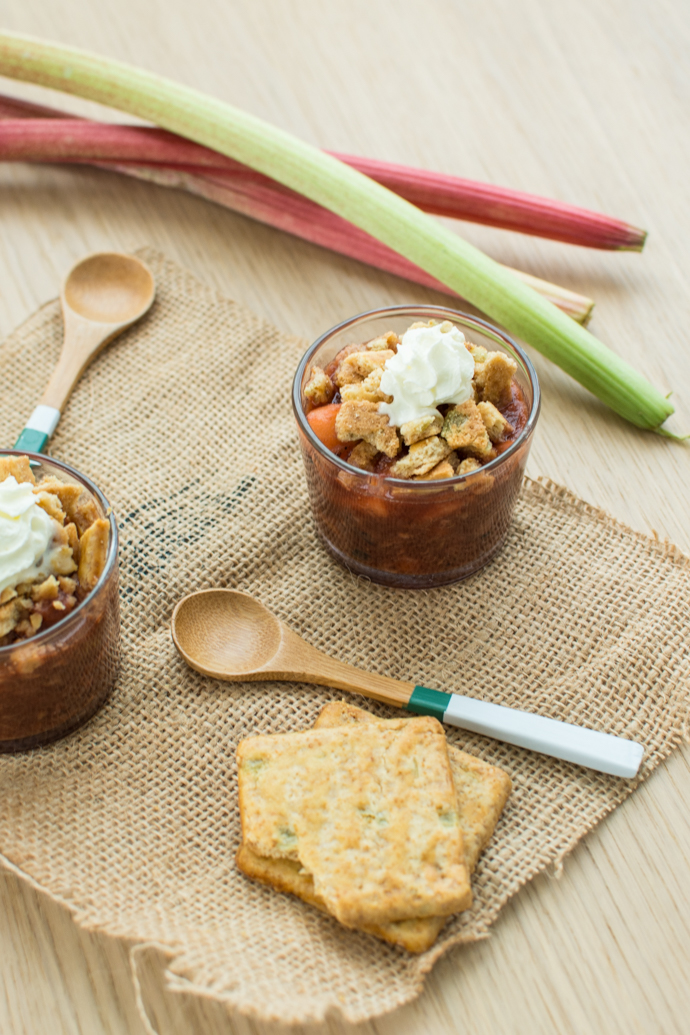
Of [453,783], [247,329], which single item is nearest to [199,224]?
[247,329]

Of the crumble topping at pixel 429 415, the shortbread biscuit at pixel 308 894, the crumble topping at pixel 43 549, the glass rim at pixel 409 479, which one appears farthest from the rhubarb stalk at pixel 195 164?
the shortbread biscuit at pixel 308 894

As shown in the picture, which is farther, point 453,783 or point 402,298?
point 402,298

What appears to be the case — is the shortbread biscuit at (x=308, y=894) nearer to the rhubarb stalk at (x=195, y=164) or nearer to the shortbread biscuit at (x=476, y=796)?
the shortbread biscuit at (x=476, y=796)

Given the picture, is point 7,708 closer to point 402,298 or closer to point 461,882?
point 461,882

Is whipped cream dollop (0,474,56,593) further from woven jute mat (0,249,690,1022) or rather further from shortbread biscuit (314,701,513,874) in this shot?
shortbread biscuit (314,701,513,874)

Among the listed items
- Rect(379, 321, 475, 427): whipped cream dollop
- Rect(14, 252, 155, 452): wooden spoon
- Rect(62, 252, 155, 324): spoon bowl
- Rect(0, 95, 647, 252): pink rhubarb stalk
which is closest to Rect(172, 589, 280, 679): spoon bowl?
Rect(379, 321, 475, 427): whipped cream dollop

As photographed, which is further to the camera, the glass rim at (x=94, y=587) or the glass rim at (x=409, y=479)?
the glass rim at (x=409, y=479)
